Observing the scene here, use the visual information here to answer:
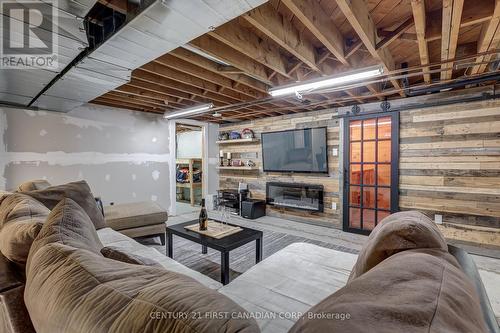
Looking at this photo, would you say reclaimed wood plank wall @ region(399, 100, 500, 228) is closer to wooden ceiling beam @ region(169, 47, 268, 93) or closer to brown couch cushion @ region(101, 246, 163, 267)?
wooden ceiling beam @ region(169, 47, 268, 93)

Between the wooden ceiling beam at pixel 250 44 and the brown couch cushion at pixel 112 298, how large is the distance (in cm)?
176

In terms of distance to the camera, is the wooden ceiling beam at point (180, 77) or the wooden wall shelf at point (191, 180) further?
the wooden wall shelf at point (191, 180)

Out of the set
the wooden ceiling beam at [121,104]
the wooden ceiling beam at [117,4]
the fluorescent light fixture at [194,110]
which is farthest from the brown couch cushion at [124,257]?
the wooden ceiling beam at [121,104]

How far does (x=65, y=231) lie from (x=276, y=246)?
2.92m

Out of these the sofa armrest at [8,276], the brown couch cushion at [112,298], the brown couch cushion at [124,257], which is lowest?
the sofa armrest at [8,276]

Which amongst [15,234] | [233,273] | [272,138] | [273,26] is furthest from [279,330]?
[272,138]

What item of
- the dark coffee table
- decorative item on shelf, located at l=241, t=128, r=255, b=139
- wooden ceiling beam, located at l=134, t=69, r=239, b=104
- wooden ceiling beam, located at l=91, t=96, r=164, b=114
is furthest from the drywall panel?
the dark coffee table

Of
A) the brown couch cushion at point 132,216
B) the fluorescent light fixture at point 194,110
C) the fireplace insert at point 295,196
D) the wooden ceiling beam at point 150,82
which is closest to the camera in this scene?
the wooden ceiling beam at point 150,82

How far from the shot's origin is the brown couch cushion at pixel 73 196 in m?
2.39

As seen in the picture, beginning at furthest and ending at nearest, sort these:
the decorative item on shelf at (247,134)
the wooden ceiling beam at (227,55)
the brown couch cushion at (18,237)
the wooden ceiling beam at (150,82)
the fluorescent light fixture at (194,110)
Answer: the decorative item on shelf at (247,134)
the fluorescent light fixture at (194,110)
the wooden ceiling beam at (150,82)
the wooden ceiling beam at (227,55)
the brown couch cushion at (18,237)

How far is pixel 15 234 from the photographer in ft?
3.68

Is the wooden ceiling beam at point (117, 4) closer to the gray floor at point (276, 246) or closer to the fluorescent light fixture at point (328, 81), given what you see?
the fluorescent light fixture at point (328, 81)

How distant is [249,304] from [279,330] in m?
0.26

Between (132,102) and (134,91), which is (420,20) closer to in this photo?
(134,91)
